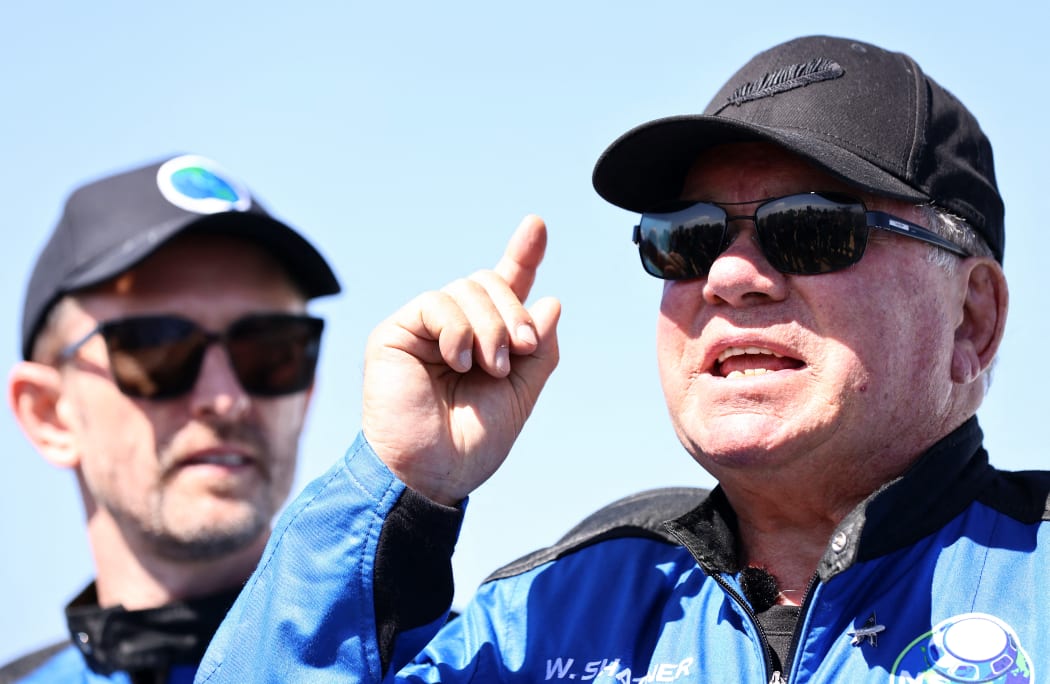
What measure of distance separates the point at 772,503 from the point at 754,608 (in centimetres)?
24

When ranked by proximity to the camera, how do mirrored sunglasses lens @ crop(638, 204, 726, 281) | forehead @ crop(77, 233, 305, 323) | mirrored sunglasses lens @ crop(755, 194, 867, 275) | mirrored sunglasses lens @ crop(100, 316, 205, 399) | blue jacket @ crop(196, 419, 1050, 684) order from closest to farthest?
blue jacket @ crop(196, 419, 1050, 684) < mirrored sunglasses lens @ crop(755, 194, 867, 275) < mirrored sunglasses lens @ crop(638, 204, 726, 281) < mirrored sunglasses lens @ crop(100, 316, 205, 399) < forehead @ crop(77, 233, 305, 323)

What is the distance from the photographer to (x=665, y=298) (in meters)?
2.82

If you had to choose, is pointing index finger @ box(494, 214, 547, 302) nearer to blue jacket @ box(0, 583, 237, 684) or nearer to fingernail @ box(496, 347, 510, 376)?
fingernail @ box(496, 347, 510, 376)

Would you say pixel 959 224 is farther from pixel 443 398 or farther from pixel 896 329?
pixel 443 398

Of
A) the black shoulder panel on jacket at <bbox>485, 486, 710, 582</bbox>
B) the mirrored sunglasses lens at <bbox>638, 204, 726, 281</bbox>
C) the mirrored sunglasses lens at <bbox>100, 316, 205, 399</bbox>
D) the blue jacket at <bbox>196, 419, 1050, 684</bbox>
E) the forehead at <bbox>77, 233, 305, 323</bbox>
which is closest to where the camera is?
the blue jacket at <bbox>196, 419, 1050, 684</bbox>

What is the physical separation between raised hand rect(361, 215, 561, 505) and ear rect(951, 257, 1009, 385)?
3.05 ft

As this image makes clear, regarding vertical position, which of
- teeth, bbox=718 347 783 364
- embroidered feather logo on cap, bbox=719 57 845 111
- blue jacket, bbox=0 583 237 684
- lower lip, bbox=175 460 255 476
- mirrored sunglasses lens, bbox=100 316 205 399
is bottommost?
blue jacket, bbox=0 583 237 684

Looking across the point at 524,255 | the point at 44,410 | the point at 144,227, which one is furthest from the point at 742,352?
the point at 44,410

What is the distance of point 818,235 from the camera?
8.44ft

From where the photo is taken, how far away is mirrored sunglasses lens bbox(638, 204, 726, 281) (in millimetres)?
2681

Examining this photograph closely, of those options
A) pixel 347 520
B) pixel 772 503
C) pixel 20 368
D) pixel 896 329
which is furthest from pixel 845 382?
pixel 20 368

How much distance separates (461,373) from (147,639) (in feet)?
5.18

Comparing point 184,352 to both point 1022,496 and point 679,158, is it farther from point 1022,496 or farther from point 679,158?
point 1022,496

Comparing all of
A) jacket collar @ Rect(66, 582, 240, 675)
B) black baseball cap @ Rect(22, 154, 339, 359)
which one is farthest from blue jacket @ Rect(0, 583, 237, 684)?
black baseball cap @ Rect(22, 154, 339, 359)
